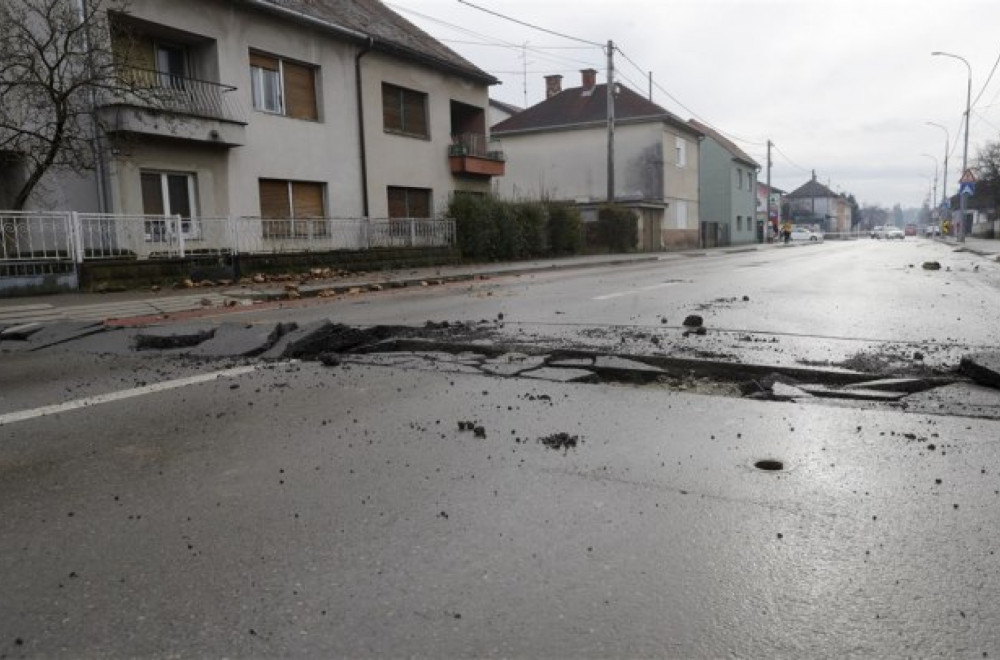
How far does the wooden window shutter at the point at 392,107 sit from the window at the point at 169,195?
782 cm

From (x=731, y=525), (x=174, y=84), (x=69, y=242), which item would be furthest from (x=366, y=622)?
(x=174, y=84)

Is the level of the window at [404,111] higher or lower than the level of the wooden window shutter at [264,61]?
lower

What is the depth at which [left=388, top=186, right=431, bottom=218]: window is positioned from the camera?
25000 millimetres

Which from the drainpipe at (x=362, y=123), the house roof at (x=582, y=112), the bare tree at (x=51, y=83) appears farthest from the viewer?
the house roof at (x=582, y=112)

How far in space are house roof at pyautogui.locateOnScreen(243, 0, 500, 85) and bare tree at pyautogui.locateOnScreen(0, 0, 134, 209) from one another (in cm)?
518

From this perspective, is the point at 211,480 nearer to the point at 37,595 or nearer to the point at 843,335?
the point at 37,595

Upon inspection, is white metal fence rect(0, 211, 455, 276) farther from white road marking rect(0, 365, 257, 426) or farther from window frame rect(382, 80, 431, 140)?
white road marking rect(0, 365, 257, 426)

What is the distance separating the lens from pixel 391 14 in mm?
27703

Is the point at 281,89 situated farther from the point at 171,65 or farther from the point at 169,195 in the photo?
the point at 169,195

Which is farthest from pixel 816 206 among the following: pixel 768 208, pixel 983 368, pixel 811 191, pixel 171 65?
pixel 983 368

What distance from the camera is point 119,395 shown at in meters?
5.68

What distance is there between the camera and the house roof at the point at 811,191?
12069 centimetres

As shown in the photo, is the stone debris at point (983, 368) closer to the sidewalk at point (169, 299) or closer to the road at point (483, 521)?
the road at point (483, 521)

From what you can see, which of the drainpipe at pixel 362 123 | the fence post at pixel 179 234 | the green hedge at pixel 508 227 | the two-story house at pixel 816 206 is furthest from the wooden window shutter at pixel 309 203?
the two-story house at pixel 816 206
